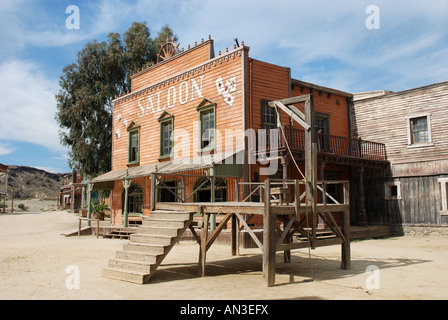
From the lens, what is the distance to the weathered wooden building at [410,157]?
1677cm

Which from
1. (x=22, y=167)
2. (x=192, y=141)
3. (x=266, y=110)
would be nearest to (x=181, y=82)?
(x=192, y=141)

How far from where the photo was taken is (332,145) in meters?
17.2

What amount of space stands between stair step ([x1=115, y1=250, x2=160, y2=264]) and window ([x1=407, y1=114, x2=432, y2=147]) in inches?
569

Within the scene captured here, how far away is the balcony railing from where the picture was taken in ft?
48.1

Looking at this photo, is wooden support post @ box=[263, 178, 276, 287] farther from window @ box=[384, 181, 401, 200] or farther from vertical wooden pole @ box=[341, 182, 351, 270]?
window @ box=[384, 181, 401, 200]

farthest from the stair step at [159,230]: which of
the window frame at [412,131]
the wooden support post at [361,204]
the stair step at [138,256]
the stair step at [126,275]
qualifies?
the window frame at [412,131]

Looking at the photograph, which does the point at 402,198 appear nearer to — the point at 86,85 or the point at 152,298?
the point at 152,298

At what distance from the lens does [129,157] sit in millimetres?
21156

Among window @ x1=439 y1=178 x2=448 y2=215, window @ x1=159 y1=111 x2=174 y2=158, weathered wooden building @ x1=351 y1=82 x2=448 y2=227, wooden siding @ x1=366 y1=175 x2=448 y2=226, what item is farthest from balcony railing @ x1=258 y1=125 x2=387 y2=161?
window @ x1=159 y1=111 x2=174 y2=158

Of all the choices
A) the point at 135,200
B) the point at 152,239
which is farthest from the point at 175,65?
the point at 152,239

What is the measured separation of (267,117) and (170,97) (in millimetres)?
5357

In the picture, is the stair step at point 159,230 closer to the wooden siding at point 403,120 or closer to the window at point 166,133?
the window at point 166,133

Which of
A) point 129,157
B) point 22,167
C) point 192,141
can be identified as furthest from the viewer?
point 22,167

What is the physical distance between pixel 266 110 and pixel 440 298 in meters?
11.0
